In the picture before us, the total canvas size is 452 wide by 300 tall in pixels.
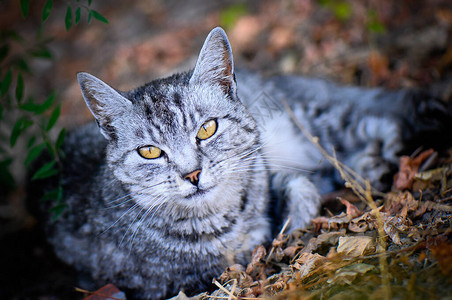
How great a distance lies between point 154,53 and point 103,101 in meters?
4.15

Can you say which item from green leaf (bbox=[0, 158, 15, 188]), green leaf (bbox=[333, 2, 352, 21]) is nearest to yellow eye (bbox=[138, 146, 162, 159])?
green leaf (bbox=[0, 158, 15, 188])

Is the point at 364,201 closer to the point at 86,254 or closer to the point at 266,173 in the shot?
the point at 266,173

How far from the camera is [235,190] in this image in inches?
108

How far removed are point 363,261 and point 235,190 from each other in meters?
1.02

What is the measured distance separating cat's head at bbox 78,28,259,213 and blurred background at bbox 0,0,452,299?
582 millimetres

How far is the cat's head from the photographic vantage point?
2.43m

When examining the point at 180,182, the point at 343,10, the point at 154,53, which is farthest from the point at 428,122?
the point at 154,53

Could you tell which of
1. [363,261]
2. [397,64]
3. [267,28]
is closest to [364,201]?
[363,261]

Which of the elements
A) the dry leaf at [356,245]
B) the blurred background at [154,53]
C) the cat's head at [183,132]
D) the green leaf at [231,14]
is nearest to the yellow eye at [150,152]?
the cat's head at [183,132]

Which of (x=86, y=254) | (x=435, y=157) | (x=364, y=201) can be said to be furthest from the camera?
(x=86, y=254)

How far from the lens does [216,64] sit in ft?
8.96

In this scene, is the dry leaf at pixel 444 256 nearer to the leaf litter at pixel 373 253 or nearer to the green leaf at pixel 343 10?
the leaf litter at pixel 373 253

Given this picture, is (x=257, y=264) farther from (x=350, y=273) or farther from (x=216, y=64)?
(x=216, y=64)

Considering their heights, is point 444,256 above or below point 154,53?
below
